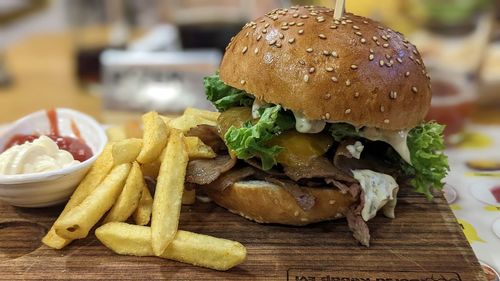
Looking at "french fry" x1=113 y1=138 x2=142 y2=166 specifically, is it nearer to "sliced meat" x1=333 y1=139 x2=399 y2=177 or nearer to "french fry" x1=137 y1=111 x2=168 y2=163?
"french fry" x1=137 y1=111 x2=168 y2=163

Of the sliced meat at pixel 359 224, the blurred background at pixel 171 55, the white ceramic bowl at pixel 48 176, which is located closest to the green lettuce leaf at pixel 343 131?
the sliced meat at pixel 359 224

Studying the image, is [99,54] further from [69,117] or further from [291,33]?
[291,33]

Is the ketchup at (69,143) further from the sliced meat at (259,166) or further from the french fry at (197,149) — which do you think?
the sliced meat at (259,166)

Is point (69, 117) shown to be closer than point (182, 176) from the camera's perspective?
No

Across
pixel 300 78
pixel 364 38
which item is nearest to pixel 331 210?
pixel 300 78

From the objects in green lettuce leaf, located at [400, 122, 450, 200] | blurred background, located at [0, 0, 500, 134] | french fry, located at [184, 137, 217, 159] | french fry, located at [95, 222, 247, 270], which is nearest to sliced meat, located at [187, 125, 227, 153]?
french fry, located at [184, 137, 217, 159]

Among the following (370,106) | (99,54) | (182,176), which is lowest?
(99,54)
